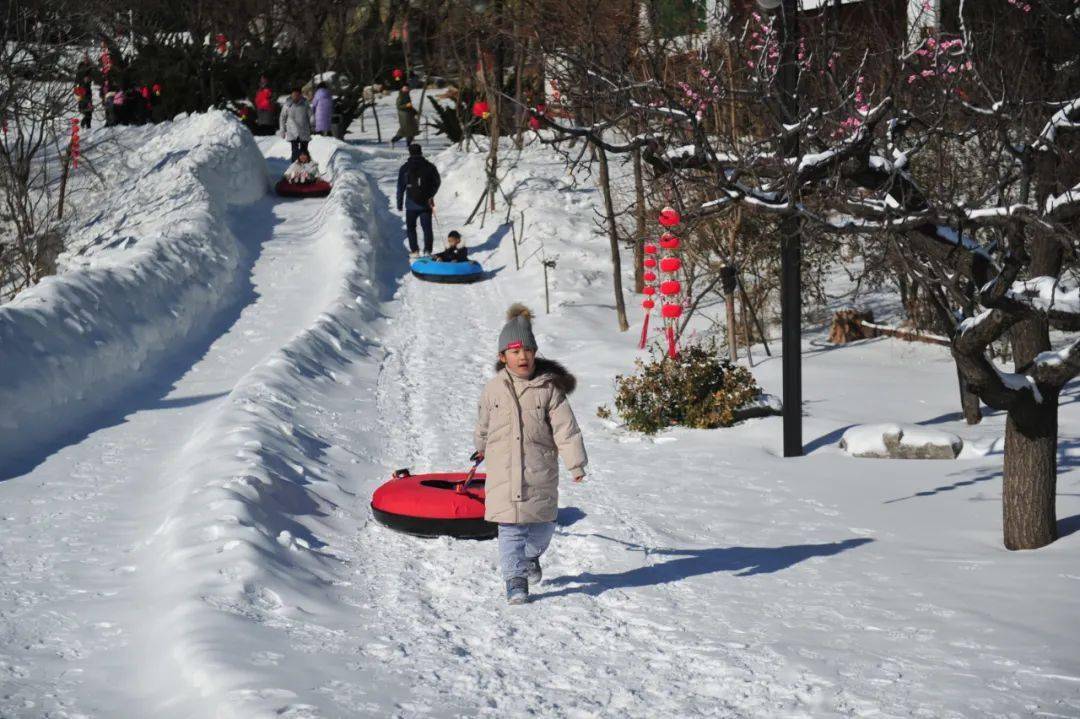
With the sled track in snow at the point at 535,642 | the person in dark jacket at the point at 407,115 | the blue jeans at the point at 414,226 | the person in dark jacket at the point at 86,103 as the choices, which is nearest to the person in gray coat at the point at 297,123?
the person in dark jacket at the point at 407,115

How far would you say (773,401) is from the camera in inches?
484

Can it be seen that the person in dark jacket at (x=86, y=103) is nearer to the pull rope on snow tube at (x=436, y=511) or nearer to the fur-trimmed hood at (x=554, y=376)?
the pull rope on snow tube at (x=436, y=511)

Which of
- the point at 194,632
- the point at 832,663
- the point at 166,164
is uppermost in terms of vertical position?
the point at 166,164

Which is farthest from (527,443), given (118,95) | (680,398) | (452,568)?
(118,95)

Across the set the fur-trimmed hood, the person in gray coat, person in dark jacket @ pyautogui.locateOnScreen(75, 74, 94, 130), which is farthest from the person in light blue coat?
the fur-trimmed hood

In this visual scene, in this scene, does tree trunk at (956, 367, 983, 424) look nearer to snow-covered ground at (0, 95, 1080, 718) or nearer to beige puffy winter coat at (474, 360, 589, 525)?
snow-covered ground at (0, 95, 1080, 718)

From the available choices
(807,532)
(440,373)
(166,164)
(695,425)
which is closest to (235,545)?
(807,532)

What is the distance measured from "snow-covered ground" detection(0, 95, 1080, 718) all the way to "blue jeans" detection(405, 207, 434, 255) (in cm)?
673

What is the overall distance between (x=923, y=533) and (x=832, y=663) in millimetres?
3088

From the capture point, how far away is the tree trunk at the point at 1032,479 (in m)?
7.80

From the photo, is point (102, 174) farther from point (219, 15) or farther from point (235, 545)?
point (235, 545)

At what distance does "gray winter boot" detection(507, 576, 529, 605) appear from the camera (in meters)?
6.30

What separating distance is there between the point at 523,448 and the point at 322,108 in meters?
26.0

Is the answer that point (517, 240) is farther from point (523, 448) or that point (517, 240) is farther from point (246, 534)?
point (523, 448)
